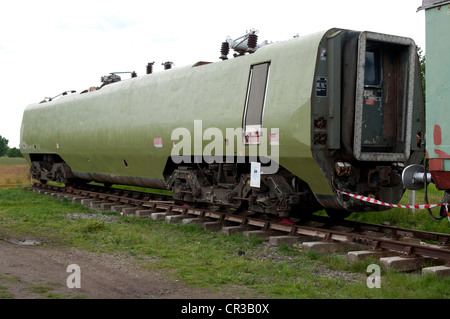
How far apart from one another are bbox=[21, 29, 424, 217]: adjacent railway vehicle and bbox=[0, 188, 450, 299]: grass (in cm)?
113

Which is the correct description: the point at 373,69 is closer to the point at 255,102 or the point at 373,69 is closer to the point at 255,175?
the point at 255,102

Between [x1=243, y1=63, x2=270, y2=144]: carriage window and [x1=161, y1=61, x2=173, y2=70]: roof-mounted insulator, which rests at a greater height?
[x1=161, y1=61, x2=173, y2=70]: roof-mounted insulator

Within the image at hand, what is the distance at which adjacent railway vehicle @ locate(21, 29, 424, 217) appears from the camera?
8.25 meters

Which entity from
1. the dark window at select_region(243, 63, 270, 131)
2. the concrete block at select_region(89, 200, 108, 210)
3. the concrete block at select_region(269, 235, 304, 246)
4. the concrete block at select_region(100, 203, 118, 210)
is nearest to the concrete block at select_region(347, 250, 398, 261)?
the concrete block at select_region(269, 235, 304, 246)

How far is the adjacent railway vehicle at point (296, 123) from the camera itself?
325 inches

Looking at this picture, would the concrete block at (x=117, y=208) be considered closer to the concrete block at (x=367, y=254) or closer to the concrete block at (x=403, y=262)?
the concrete block at (x=367, y=254)

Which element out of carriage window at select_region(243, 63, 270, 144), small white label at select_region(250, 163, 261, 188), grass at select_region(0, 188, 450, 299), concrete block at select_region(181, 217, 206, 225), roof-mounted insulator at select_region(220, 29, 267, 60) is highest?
roof-mounted insulator at select_region(220, 29, 267, 60)

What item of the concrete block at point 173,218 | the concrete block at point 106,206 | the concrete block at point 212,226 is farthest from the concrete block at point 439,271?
the concrete block at point 106,206

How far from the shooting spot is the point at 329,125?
8.25m

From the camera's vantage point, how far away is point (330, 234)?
8383 millimetres

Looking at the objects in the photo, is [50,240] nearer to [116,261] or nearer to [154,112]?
[116,261]

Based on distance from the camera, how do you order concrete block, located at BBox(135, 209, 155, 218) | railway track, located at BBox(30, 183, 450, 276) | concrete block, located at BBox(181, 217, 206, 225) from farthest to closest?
concrete block, located at BBox(135, 209, 155, 218) → concrete block, located at BBox(181, 217, 206, 225) → railway track, located at BBox(30, 183, 450, 276)

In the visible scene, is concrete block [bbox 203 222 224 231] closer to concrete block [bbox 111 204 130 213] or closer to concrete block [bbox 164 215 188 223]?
concrete block [bbox 164 215 188 223]

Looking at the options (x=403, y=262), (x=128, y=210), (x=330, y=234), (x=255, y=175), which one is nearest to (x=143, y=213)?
(x=128, y=210)
